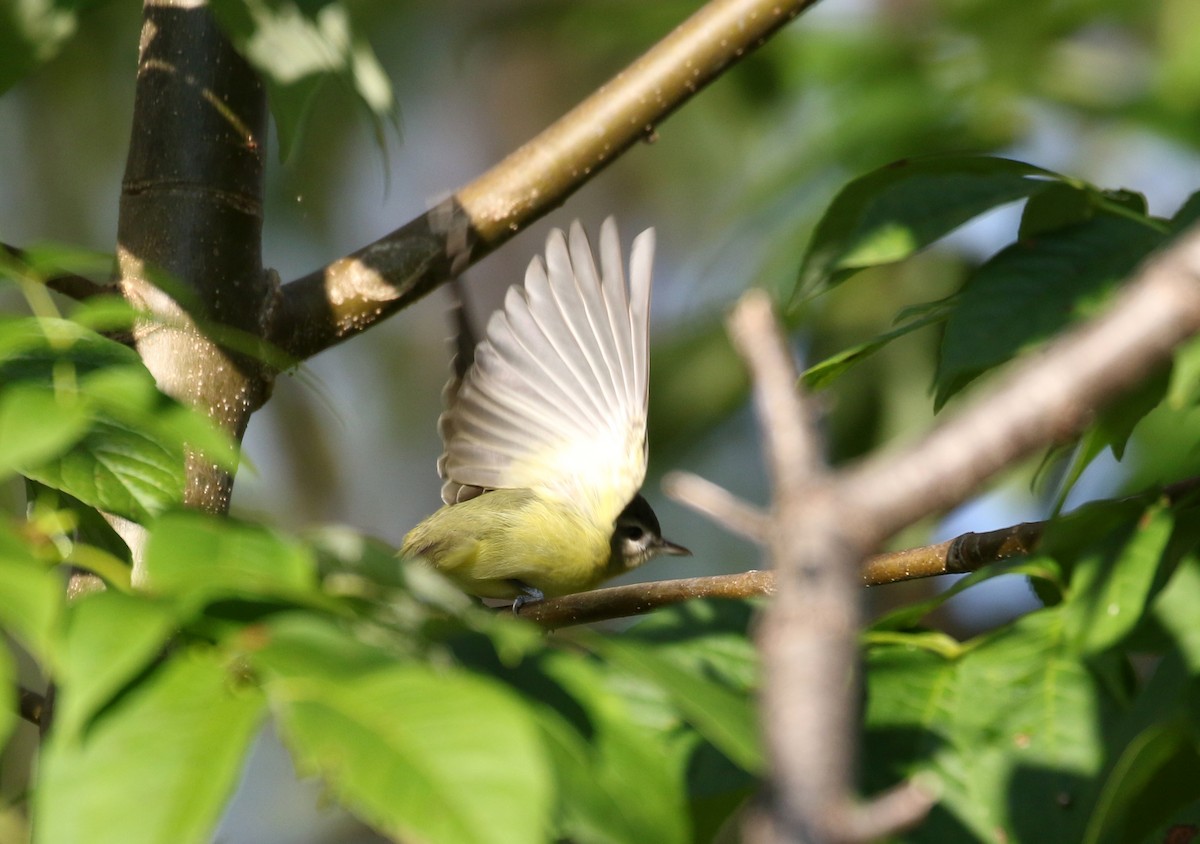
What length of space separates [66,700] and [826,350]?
289 centimetres

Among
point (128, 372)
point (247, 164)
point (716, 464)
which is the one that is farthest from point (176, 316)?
point (716, 464)

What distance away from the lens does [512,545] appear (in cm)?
258

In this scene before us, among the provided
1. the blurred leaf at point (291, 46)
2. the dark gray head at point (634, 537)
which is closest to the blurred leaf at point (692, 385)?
the dark gray head at point (634, 537)

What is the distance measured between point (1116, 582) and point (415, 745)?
0.58 m

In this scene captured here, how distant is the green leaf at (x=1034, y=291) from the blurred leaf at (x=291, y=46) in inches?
28.1

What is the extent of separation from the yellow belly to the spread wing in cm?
13

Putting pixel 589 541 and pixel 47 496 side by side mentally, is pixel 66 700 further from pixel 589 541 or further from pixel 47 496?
pixel 589 541

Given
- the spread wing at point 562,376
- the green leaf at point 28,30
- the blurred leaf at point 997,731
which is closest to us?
the blurred leaf at point 997,731

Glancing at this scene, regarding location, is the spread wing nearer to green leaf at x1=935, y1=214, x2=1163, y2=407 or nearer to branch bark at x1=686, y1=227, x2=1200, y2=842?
green leaf at x1=935, y1=214, x2=1163, y2=407

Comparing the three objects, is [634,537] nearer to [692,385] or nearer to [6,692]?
[692,385]

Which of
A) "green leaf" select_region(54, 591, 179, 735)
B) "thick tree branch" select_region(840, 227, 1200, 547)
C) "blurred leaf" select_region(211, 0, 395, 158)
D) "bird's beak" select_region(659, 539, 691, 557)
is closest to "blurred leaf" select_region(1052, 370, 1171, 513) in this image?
"thick tree branch" select_region(840, 227, 1200, 547)

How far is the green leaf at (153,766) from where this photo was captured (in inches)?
20.9

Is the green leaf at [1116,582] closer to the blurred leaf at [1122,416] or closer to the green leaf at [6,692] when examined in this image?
the blurred leaf at [1122,416]

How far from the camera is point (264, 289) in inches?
58.1
